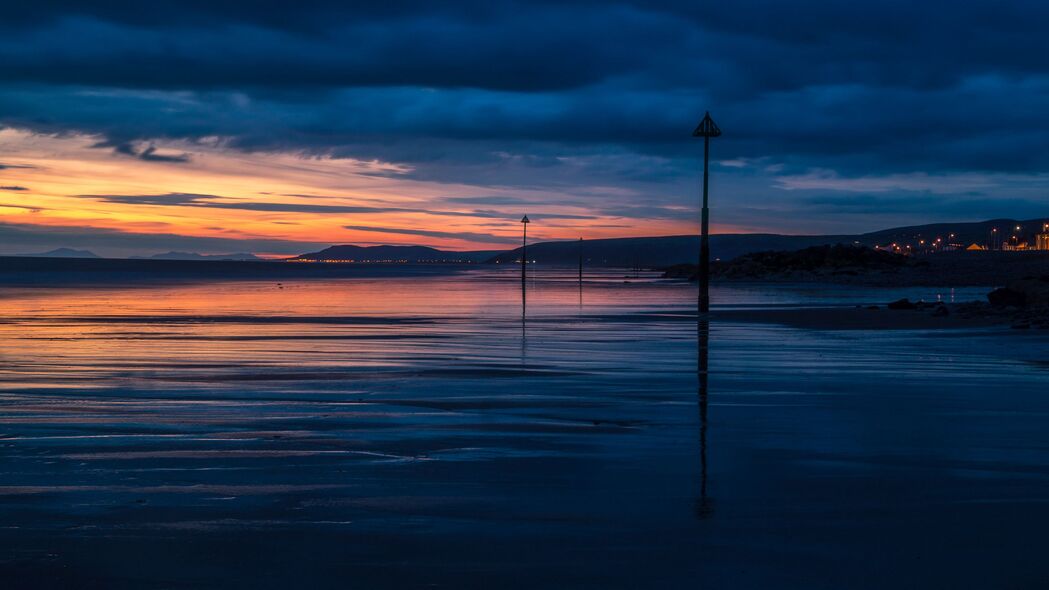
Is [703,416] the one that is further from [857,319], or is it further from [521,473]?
[857,319]

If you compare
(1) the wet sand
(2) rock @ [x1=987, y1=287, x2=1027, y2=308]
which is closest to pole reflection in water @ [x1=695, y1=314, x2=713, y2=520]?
(1) the wet sand

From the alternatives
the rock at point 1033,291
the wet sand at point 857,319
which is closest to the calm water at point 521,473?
the wet sand at point 857,319

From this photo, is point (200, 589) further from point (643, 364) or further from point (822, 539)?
point (643, 364)

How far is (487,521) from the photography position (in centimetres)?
651

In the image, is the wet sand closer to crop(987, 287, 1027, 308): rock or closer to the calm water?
crop(987, 287, 1027, 308): rock

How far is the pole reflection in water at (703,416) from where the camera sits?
6.81 m

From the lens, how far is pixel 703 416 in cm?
1095

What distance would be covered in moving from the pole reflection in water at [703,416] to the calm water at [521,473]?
0.03 metres

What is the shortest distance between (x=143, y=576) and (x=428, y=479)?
8.56 feet

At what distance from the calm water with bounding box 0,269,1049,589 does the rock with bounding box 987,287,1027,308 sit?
16790mm

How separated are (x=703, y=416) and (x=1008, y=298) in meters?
25.6

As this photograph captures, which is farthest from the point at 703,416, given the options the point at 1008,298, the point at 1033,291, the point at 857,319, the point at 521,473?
the point at 1033,291

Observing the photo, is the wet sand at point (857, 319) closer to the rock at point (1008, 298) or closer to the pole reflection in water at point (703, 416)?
the rock at point (1008, 298)

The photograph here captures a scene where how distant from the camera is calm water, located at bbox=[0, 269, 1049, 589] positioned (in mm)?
5637
